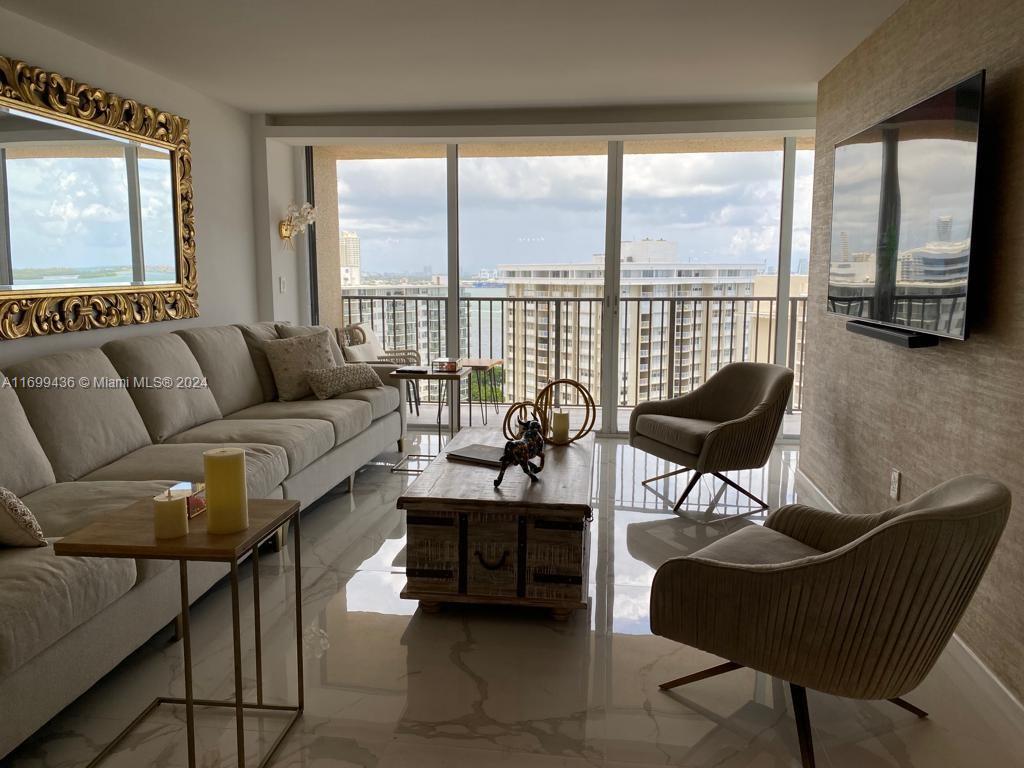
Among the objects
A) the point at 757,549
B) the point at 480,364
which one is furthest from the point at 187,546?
the point at 480,364

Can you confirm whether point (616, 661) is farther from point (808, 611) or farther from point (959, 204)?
point (959, 204)

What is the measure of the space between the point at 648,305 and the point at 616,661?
Answer: 3.84 metres

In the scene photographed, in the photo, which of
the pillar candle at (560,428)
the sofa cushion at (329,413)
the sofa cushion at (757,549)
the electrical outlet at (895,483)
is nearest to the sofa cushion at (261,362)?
the sofa cushion at (329,413)

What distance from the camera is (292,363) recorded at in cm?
471

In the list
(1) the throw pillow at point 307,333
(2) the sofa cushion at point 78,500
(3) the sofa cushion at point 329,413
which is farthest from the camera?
(1) the throw pillow at point 307,333

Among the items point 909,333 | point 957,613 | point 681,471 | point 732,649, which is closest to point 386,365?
point 681,471

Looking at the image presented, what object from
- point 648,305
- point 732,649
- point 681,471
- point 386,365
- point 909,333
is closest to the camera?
point 732,649

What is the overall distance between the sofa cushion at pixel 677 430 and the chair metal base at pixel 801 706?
1734 millimetres

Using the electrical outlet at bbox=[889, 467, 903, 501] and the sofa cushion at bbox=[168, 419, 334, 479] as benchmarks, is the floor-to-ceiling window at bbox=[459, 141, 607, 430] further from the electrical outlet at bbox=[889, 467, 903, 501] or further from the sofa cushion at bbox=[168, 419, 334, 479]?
the electrical outlet at bbox=[889, 467, 903, 501]

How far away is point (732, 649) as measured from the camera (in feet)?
6.59

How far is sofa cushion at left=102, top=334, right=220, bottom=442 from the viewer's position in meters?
3.65

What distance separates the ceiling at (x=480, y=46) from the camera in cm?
329

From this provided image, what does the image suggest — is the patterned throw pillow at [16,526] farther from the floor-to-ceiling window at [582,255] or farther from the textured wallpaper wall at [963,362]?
the floor-to-ceiling window at [582,255]

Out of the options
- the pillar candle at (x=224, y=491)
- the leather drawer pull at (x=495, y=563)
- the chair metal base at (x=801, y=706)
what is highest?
the pillar candle at (x=224, y=491)
